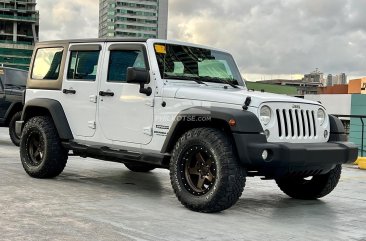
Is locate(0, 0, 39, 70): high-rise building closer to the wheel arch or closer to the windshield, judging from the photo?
the wheel arch

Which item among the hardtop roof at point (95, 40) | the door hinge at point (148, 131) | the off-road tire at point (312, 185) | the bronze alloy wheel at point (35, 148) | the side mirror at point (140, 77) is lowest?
the off-road tire at point (312, 185)

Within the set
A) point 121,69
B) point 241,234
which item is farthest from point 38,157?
point 241,234

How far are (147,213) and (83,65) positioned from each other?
2.64m

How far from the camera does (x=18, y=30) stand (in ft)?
485

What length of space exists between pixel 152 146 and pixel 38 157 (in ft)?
7.59

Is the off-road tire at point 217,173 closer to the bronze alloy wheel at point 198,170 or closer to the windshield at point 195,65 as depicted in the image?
the bronze alloy wheel at point 198,170

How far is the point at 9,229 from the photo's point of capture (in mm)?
4633

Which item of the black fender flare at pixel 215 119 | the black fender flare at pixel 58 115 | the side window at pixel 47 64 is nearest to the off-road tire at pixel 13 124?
the side window at pixel 47 64

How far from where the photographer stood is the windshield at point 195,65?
21.4 feet

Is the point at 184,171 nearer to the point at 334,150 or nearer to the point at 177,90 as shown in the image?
the point at 177,90

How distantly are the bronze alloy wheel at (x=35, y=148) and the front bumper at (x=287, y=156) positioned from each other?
325 centimetres

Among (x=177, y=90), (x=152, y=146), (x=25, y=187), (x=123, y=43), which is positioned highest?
(x=123, y=43)

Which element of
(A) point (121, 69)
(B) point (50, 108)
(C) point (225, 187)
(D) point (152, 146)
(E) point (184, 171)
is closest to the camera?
(C) point (225, 187)

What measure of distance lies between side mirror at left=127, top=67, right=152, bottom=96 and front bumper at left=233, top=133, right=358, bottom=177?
1391mm
